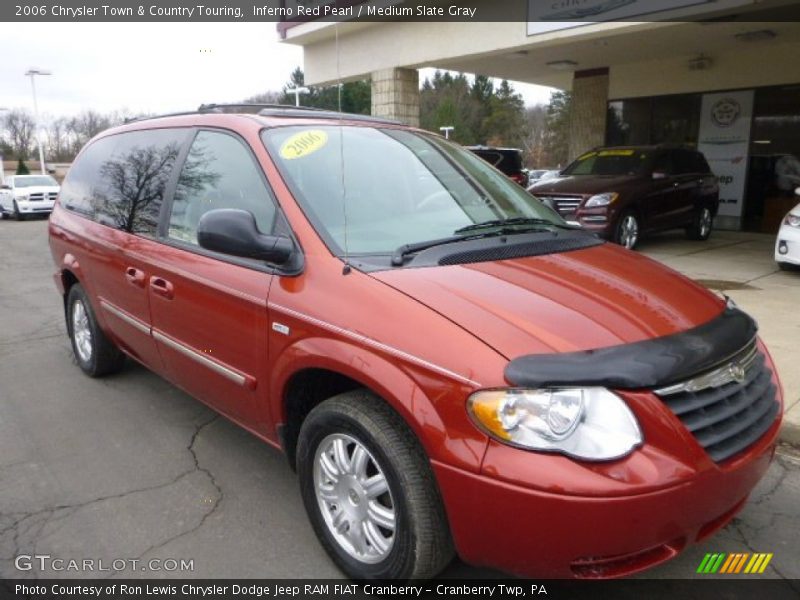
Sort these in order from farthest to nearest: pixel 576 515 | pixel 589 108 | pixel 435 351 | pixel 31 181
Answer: pixel 31 181 → pixel 589 108 → pixel 435 351 → pixel 576 515

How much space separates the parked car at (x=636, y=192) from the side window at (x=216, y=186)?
6789 mm

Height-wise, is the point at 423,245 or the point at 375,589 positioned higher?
the point at 423,245

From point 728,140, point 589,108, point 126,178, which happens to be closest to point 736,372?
point 126,178

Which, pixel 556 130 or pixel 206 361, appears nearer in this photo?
pixel 206 361

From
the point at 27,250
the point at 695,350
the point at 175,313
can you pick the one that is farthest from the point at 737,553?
the point at 27,250

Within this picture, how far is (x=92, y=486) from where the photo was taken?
3299mm

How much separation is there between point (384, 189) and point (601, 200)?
24.0 ft

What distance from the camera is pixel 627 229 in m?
9.99

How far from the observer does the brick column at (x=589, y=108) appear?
1413 cm

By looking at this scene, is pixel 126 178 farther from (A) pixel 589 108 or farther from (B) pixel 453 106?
(B) pixel 453 106

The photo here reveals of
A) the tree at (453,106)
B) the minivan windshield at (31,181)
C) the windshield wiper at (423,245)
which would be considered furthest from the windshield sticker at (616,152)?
the tree at (453,106)

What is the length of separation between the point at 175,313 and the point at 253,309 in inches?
30.2

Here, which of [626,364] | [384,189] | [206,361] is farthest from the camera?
[206,361]

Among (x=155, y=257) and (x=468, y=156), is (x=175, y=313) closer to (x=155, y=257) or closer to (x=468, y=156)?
(x=155, y=257)
